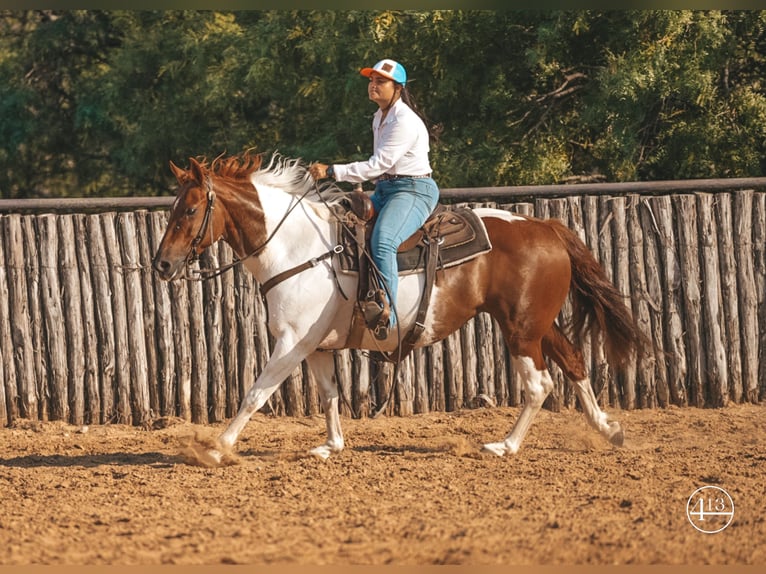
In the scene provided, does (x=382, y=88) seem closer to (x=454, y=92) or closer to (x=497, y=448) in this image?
(x=497, y=448)

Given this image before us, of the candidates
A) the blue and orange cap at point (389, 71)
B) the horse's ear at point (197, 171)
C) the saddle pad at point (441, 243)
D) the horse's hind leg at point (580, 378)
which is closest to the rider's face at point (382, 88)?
the blue and orange cap at point (389, 71)

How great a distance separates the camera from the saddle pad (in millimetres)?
7215

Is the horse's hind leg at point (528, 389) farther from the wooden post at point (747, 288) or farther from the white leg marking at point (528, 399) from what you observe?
the wooden post at point (747, 288)

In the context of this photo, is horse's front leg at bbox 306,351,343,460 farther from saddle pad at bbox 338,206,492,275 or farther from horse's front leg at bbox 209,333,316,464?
saddle pad at bbox 338,206,492,275

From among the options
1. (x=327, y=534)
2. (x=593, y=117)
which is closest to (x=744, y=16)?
(x=593, y=117)

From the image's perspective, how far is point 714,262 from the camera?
905cm

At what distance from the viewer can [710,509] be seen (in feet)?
18.8

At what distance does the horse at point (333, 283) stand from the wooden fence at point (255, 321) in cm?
138

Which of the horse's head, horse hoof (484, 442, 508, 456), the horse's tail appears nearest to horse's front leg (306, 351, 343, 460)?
horse hoof (484, 442, 508, 456)

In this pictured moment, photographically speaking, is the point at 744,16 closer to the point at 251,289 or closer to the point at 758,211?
the point at 758,211

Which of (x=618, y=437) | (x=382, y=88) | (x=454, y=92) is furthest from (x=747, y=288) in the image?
(x=454, y=92)

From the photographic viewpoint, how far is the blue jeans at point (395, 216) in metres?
7.07

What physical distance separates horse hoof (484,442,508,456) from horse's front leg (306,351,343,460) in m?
1.05

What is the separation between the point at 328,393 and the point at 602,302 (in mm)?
2111
